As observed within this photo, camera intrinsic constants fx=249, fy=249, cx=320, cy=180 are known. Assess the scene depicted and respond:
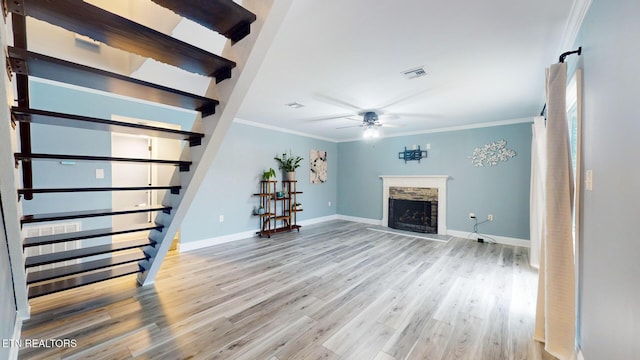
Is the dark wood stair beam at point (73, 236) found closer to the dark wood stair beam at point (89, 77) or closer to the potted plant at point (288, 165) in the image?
the dark wood stair beam at point (89, 77)

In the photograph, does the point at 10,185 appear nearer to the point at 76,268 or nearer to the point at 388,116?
the point at 76,268

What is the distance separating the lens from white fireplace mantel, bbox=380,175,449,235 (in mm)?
5426

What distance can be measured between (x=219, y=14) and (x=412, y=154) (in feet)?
17.6

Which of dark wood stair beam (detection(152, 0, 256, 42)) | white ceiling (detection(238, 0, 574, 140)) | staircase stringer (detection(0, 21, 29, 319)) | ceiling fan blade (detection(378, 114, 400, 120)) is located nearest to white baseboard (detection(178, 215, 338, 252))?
staircase stringer (detection(0, 21, 29, 319))

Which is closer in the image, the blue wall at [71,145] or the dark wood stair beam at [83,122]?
the dark wood stair beam at [83,122]

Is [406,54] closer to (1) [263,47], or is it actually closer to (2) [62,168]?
(1) [263,47]

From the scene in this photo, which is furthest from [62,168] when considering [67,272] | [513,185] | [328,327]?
[513,185]

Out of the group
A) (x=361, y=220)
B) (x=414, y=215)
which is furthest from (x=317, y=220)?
(x=414, y=215)

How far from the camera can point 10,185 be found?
132cm

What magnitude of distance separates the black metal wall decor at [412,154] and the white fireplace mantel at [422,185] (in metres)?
0.43

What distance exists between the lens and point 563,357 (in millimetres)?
1693

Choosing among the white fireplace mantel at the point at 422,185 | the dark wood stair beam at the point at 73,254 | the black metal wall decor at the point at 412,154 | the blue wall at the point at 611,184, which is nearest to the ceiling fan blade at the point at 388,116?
the black metal wall decor at the point at 412,154

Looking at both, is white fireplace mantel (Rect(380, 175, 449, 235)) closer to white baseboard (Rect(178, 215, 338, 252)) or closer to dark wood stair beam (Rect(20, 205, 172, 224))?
white baseboard (Rect(178, 215, 338, 252))

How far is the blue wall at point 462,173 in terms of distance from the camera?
4.60 meters
